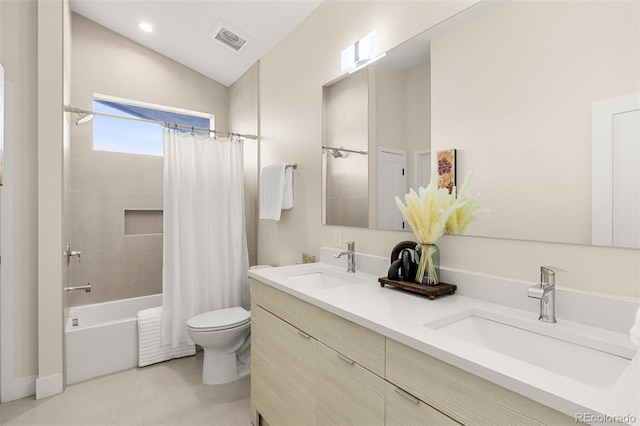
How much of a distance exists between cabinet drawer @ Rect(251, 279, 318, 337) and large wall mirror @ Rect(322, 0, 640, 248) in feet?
2.14

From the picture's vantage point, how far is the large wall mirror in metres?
0.98

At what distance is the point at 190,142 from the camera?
263cm

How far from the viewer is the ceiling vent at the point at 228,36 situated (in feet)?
8.71

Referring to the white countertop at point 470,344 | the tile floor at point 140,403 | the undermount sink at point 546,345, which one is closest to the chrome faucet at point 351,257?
the white countertop at point 470,344

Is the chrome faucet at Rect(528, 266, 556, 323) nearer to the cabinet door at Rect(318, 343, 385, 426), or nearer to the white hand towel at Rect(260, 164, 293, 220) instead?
the cabinet door at Rect(318, 343, 385, 426)

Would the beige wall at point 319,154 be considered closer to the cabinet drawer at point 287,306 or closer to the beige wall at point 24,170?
the cabinet drawer at point 287,306

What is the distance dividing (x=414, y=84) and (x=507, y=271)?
96 centimetres

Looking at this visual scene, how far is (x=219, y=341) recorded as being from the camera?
2.22 m

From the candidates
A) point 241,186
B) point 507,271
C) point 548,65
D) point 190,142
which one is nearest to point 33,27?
point 190,142

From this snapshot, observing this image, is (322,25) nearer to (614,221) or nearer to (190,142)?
(190,142)

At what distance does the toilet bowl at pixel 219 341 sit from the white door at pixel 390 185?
1.28 m

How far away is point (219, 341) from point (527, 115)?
85.1 inches

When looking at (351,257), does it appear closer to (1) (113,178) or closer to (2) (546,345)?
(2) (546,345)

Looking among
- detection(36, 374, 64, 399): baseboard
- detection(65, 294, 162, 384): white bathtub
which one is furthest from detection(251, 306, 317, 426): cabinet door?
detection(36, 374, 64, 399): baseboard
